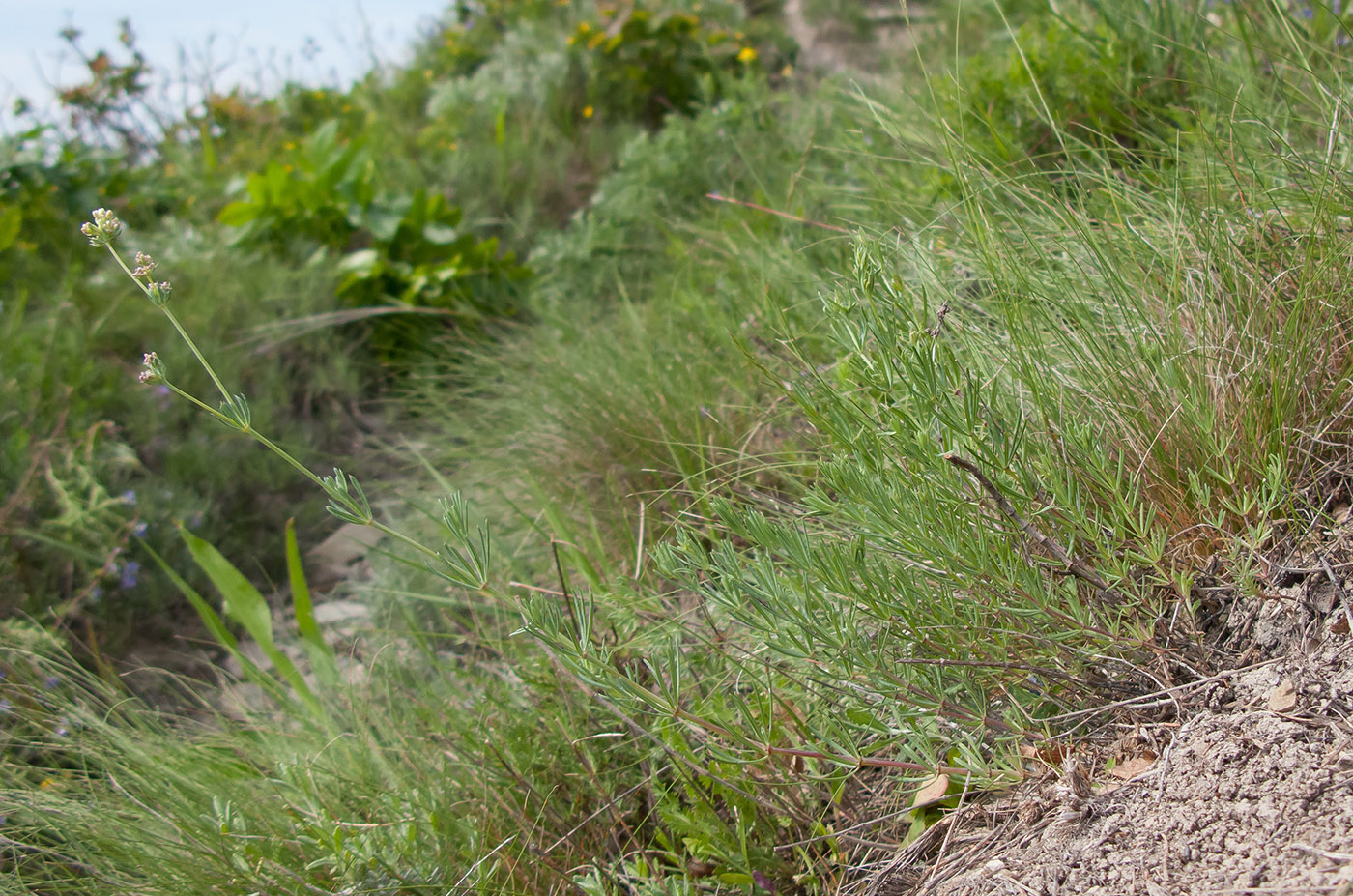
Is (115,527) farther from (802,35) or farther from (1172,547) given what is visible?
(802,35)

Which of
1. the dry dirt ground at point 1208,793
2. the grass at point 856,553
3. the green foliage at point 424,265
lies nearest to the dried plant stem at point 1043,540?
the grass at point 856,553

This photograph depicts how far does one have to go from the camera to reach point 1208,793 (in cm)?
107

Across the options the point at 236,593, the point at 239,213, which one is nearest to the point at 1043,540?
the point at 236,593

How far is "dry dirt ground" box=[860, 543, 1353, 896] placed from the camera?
3.23ft

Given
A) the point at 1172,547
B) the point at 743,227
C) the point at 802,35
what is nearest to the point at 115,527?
the point at 743,227

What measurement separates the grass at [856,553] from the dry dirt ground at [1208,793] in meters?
0.05

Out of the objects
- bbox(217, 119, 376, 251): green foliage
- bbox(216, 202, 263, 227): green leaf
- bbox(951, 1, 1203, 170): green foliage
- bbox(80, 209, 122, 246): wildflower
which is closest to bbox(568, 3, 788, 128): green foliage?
bbox(217, 119, 376, 251): green foliage

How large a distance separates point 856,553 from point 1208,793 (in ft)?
1.68

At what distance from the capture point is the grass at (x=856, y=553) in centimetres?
120

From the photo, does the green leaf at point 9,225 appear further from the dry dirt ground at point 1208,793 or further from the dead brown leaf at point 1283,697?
the dead brown leaf at point 1283,697

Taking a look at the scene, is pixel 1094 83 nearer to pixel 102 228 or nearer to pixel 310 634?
pixel 102 228

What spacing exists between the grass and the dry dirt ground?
0.05 metres

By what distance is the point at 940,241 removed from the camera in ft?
6.21

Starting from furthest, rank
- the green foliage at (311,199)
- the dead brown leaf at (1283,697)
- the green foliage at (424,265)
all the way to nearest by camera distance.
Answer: the green foliage at (311,199) < the green foliage at (424,265) < the dead brown leaf at (1283,697)
